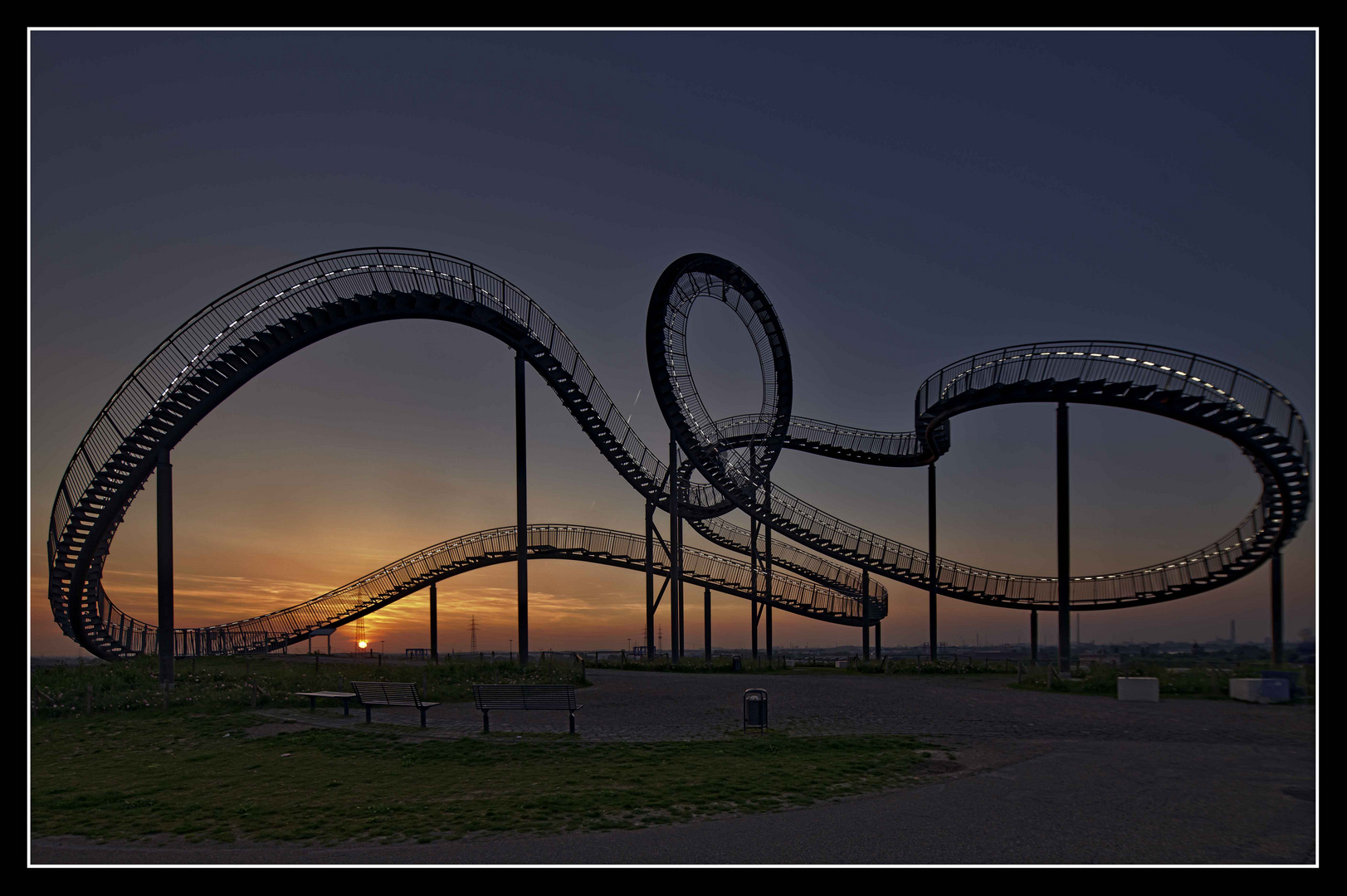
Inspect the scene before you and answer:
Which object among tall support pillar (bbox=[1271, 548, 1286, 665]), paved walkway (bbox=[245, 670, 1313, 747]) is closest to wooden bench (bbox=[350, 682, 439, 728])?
paved walkway (bbox=[245, 670, 1313, 747])

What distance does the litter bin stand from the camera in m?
16.7

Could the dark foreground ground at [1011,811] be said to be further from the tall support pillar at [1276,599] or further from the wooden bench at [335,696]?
the tall support pillar at [1276,599]

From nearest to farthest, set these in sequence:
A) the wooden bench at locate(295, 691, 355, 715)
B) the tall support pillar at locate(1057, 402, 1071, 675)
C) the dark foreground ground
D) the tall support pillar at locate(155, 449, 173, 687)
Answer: the dark foreground ground
the wooden bench at locate(295, 691, 355, 715)
the tall support pillar at locate(155, 449, 173, 687)
the tall support pillar at locate(1057, 402, 1071, 675)

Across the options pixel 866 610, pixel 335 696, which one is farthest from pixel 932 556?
pixel 335 696

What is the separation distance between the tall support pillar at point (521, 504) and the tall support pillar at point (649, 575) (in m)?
11.4

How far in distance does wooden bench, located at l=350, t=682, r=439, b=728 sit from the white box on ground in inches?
656

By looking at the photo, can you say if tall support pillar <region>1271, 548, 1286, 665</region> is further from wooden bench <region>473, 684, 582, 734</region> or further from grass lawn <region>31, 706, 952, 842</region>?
wooden bench <region>473, 684, 582, 734</region>

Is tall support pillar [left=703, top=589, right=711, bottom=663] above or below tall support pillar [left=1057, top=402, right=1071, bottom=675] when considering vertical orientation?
below

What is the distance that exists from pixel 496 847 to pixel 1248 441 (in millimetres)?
30222

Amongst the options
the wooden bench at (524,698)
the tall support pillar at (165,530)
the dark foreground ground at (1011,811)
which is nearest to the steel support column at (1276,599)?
the dark foreground ground at (1011,811)

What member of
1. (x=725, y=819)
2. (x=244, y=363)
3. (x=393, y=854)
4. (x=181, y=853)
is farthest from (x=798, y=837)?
(x=244, y=363)

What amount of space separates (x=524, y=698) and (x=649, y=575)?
85.7 ft

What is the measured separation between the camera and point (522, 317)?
3384 centimetres

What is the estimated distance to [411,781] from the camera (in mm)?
12328
